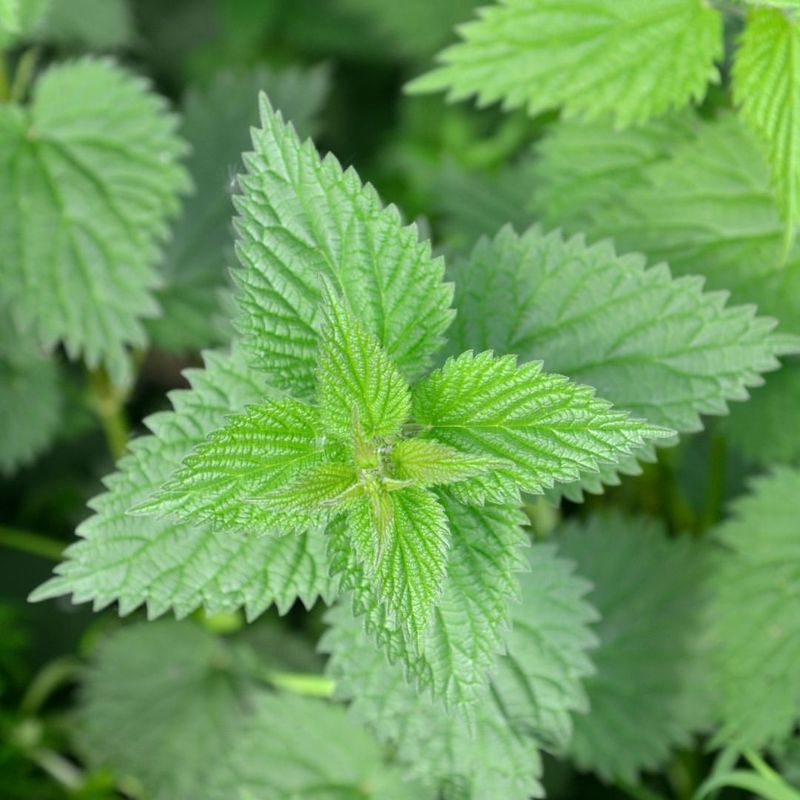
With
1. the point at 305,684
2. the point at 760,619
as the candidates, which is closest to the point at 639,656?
the point at 760,619

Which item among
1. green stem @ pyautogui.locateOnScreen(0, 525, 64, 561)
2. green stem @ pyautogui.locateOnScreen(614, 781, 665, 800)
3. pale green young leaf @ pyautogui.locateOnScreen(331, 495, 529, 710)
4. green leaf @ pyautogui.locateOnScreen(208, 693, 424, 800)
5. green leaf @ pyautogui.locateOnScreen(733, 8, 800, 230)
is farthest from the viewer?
green stem @ pyautogui.locateOnScreen(0, 525, 64, 561)

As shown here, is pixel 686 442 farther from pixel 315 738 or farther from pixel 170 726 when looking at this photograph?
pixel 170 726

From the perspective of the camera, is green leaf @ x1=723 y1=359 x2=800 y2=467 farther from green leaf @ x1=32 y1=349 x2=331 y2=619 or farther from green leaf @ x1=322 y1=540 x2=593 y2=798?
green leaf @ x1=32 y1=349 x2=331 y2=619

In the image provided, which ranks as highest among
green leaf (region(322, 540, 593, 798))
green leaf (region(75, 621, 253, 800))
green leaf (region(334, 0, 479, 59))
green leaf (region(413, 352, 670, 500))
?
green leaf (region(334, 0, 479, 59))

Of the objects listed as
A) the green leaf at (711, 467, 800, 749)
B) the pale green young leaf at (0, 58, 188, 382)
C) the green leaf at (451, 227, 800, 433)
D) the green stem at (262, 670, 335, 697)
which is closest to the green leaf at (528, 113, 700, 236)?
the green leaf at (451, 227, 800, 433)

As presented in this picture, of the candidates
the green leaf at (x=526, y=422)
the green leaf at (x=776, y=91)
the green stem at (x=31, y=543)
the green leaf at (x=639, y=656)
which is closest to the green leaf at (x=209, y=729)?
the green stem at (x=31, y=543)

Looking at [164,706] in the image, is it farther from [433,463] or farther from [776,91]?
[776,91]

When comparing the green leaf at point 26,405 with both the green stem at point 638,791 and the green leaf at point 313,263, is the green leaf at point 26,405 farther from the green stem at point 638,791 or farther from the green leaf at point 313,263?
the green stem at point 638,791

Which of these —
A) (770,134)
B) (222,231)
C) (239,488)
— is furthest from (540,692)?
(222,231)
